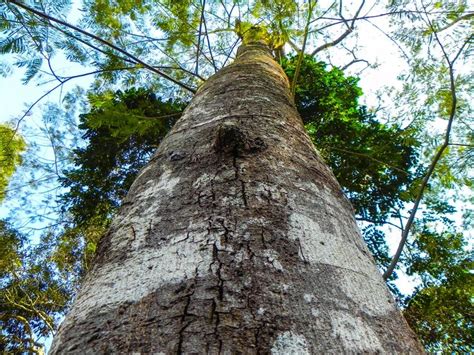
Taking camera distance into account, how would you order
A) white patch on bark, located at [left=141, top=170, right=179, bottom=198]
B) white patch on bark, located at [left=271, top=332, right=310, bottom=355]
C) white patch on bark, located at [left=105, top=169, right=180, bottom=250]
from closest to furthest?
white patch on bark, located at [left=271, top=332, right=310, bottom=355], white patch on bark, located at [left=105, top=169, right=180, bottom=250], white patch on bark, located at [left=141, top=170, right=179, bottom=198]

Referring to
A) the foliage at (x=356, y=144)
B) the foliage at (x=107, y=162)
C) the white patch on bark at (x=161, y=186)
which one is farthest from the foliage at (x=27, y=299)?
the white patch on bark at (x=161, y=186)

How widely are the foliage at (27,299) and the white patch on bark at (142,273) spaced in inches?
309

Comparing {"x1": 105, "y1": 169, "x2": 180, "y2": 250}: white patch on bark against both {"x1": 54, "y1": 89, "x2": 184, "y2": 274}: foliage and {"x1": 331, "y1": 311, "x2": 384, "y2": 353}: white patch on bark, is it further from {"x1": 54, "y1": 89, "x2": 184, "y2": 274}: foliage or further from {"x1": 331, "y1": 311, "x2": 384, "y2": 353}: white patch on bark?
{"x1": 54, "y1": 89, "x2": 184, "y2": 274}: foliage

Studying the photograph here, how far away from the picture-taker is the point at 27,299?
325 inches

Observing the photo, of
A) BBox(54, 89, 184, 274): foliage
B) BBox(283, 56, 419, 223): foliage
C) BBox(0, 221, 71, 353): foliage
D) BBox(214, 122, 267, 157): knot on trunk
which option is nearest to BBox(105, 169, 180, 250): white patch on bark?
BBox(214, 122, 267, 157): knot on trunk

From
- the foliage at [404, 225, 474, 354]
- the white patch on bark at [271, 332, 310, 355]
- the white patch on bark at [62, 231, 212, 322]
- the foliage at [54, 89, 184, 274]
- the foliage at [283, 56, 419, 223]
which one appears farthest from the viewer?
the foliage at [54, 89, 184, 274]

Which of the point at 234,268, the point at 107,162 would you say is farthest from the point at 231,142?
the point at 107,162

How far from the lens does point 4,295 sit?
8.02m

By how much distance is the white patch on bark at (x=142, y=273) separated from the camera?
2.24 ft

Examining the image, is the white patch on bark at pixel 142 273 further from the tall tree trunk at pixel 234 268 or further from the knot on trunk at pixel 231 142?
the knot on trunk at pixel 231 142

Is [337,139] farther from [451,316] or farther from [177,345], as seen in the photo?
[177,345]

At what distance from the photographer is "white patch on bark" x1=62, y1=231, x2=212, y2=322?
68cm

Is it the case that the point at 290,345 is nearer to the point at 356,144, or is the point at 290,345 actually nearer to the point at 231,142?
the point at 231,142

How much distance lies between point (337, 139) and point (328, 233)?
449 centimetres
